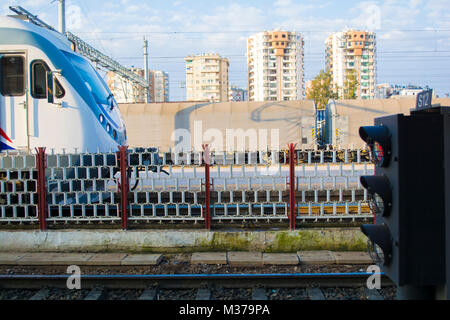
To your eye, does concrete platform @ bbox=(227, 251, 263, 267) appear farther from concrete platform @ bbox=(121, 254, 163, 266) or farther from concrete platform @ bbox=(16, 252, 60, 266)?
concrete platform @ bbox=(16, 252, 60, 266)

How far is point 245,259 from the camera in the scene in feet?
20.5

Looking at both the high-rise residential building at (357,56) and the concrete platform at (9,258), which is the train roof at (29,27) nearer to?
the concrete platform at (9,258)

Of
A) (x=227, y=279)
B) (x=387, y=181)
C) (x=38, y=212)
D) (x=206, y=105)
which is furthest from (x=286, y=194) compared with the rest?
(x=206, y=105)

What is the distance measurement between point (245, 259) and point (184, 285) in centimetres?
119

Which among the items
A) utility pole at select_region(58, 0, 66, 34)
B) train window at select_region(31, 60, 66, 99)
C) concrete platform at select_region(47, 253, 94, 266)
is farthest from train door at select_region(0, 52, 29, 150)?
utility pole at select_region(58, 0, 66, 34)

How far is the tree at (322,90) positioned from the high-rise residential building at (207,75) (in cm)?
8199

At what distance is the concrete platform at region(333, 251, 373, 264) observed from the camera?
6.16 metres

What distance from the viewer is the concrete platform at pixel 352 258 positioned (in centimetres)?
616

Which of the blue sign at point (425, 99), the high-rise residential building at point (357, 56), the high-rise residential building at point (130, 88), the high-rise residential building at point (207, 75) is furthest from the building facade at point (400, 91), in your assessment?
the blue sign at point (425, 99)

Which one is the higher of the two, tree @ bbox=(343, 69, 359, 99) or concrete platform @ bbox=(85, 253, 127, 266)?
tree @ bbox=(343, 69, 359, 99)

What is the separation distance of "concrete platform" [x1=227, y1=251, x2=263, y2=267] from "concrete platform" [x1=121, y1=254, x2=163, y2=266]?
109 cm

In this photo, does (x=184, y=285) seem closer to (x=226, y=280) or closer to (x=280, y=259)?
(x=226, y=280)

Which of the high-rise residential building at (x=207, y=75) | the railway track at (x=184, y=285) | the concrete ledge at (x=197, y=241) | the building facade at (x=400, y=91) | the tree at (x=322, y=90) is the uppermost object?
the high-rise residential building at (x=207, y=75)

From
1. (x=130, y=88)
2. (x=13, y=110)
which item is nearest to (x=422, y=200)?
(x=13, y=110)
